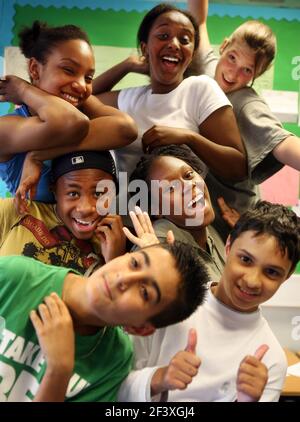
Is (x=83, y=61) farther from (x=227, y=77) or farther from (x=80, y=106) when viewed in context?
(x=227, y=77)

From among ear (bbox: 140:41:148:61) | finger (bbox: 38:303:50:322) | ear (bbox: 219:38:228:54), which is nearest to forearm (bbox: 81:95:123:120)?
ear (bbox: 140:41:148:61)

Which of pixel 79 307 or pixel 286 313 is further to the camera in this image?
pixel 286 313

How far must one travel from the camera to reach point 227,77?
0.87 meters

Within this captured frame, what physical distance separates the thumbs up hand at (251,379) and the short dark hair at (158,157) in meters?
0.32

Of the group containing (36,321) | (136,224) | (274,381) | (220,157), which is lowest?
(274,381)

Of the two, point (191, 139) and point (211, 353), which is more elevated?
point (191, 139)

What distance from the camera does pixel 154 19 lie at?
84cm

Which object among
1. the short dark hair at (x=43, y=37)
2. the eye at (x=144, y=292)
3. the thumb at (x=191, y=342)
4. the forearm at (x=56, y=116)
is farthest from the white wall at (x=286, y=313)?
the short dark hair at (x=43, y=37)

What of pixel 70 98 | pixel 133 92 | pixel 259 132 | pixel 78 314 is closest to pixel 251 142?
pixel 259 132

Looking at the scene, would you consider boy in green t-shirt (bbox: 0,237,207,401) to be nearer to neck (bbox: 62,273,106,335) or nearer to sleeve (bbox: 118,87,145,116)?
neck (bbox: 62,273,106,335)

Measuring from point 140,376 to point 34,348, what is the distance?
18cm

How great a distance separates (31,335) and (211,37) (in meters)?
0.61

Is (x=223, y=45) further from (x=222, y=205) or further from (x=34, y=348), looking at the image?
(x=34, y=348)

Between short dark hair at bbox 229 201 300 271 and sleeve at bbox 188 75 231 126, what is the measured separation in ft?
0.65
